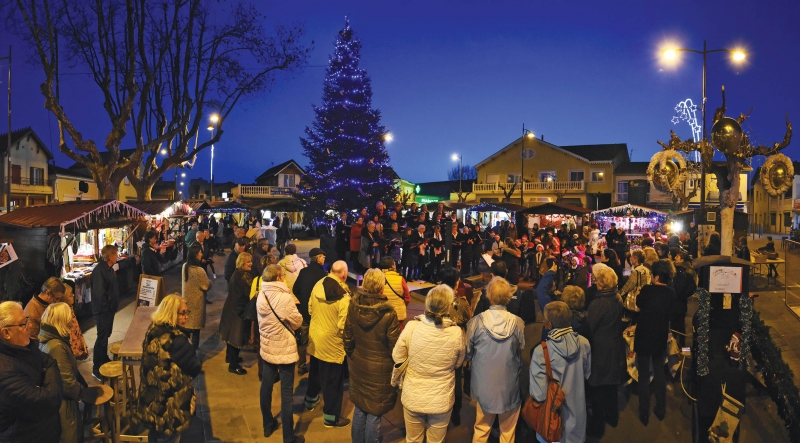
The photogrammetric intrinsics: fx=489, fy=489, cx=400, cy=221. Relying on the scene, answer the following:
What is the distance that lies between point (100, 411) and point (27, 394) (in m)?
1.96

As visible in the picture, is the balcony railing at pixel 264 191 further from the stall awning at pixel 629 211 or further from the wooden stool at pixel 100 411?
the wooden stool at pixel 100 411

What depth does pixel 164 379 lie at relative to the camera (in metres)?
3.50

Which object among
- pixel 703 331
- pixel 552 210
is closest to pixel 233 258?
pixel 703 331

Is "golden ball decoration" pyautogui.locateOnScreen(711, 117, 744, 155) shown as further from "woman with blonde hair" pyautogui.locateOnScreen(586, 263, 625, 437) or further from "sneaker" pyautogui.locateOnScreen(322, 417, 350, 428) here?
"sneaker" pyautogui.locateOnScreen(322, 417, 350, 428)

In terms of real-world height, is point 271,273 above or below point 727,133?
below

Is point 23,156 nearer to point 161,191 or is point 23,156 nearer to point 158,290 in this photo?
point 161,191

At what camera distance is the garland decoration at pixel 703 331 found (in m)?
4.81

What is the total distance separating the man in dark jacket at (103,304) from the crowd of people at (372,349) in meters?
0.02

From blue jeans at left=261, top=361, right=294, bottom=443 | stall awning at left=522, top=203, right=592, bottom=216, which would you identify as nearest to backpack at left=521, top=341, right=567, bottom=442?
blue jeans at left=261, top=361, right=294, bottom=443

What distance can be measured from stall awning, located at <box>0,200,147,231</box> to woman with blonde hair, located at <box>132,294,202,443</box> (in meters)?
8.18

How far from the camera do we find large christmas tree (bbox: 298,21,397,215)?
82.3 feet

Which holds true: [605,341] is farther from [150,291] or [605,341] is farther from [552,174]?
[552,174]

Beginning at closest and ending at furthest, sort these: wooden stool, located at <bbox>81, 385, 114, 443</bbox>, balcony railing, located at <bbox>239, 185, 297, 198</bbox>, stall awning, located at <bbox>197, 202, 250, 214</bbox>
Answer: wooden stool, located at <bbox>81, 385, 114, 443</bbox>, stall awning, located at <bbox>197, 202, 250, 214</bbox>, balcony railing, located at <bbox>239, 185, 297, 198</bbox>

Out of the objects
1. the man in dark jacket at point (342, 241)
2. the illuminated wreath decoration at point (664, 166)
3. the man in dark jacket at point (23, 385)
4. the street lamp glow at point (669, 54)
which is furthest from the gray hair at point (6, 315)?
the illuminated wreath decoration at point (664, 166)
